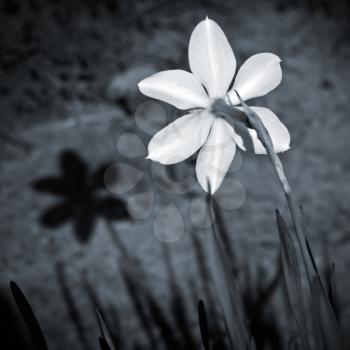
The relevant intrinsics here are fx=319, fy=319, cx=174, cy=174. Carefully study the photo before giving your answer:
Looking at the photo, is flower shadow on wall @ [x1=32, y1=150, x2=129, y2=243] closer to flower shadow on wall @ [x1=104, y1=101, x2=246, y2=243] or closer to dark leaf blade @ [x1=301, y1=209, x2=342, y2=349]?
flower shadow on wall @ [x1=104, y1=101, x2=246, y2=243]

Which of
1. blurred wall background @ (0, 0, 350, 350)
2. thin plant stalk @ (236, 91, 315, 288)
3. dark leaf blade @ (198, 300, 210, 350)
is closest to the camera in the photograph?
thin plant stalk @ (236, 91, 315, 288)

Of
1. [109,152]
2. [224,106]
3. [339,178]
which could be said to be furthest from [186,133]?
[339,178]

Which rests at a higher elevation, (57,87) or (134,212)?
(57,87)

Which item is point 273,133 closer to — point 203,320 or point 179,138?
point 179,138

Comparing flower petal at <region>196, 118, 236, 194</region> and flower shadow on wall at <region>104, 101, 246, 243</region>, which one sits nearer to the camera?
flower petal at <region>196, 118, 236, 194</region>

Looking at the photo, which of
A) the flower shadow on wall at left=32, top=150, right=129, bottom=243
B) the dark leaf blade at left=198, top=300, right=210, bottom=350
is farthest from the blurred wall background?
the dark leaf blade at left=198, top=300, right=210, bottom=350

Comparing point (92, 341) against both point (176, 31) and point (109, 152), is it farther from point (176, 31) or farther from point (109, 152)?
point (176, 31)

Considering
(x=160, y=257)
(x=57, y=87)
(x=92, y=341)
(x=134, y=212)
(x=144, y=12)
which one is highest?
(x=144, y=12)

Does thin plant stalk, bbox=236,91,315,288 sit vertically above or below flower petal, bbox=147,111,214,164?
below
